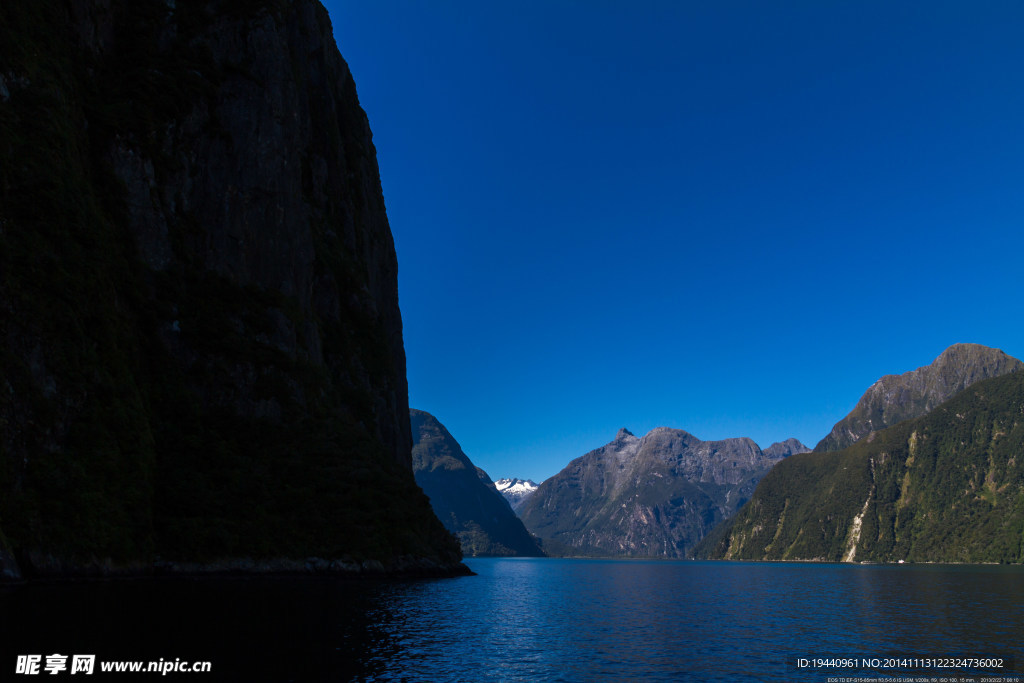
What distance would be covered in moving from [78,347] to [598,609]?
216 feet

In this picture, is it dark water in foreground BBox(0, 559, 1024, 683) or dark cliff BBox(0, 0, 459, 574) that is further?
dark cliff BBox(0, 0, 459, 574)

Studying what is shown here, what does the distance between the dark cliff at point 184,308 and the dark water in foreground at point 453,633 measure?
11.9m

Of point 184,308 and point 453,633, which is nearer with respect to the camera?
point 453,633

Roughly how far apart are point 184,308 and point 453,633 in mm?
75101

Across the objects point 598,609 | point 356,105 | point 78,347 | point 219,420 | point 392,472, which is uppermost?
point 356,105

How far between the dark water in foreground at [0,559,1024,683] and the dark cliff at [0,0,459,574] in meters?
11.9

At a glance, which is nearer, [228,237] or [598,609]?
[598,609]

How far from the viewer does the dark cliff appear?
2594 inches

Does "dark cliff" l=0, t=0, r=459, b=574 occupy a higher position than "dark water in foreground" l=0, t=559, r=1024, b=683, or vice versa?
"dark cliff" l=0, t=0, r=459, b=574

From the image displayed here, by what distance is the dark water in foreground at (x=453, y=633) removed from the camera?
32.2 metres

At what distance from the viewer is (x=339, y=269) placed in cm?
14250

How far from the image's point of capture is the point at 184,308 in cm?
9819

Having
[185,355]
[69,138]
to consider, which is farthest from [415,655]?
[69,138]

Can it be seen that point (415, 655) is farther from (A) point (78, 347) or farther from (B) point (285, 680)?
(A) point (78, 347)
